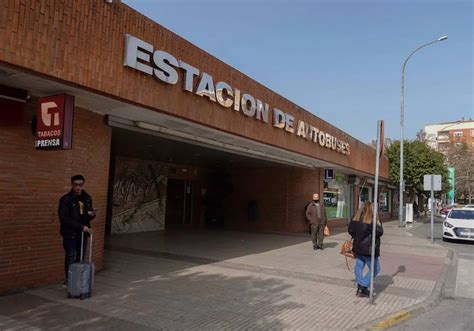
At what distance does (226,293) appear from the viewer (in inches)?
271

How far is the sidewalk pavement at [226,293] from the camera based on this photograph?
17.5ft

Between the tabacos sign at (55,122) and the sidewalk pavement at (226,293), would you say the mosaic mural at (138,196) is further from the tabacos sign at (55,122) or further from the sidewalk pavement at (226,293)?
the tabacos sign at (55,122)

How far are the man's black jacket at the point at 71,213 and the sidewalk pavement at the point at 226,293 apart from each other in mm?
981

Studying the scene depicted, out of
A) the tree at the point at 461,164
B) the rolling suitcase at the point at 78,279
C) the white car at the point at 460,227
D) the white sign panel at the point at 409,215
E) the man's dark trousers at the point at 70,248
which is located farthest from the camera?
the tree at the point at 461,164

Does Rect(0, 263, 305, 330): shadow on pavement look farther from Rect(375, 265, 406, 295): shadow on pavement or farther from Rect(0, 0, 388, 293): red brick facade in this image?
Rect(375, 265, 406, 295): shadow on pavement

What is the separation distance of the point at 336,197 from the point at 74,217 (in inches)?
685

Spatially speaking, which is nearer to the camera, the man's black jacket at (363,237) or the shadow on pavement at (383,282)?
the man's black jacket at (363,237)

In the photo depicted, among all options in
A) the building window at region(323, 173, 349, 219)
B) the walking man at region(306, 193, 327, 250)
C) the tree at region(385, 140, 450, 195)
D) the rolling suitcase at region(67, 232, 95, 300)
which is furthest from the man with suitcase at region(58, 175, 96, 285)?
the tree at region(385, 140, 450, 195)

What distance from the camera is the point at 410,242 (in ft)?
53.8

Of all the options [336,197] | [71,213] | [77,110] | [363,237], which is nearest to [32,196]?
[71,213]

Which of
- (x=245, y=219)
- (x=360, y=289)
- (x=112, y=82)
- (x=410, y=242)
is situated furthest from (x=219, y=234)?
(x=112, y=82)

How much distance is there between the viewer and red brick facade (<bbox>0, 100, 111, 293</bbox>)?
6.12 meters

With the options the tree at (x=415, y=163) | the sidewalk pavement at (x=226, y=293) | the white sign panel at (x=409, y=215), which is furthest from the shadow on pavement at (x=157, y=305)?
the tree at (x=415, y=163)

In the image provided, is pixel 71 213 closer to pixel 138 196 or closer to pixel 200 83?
pixel 200 83
